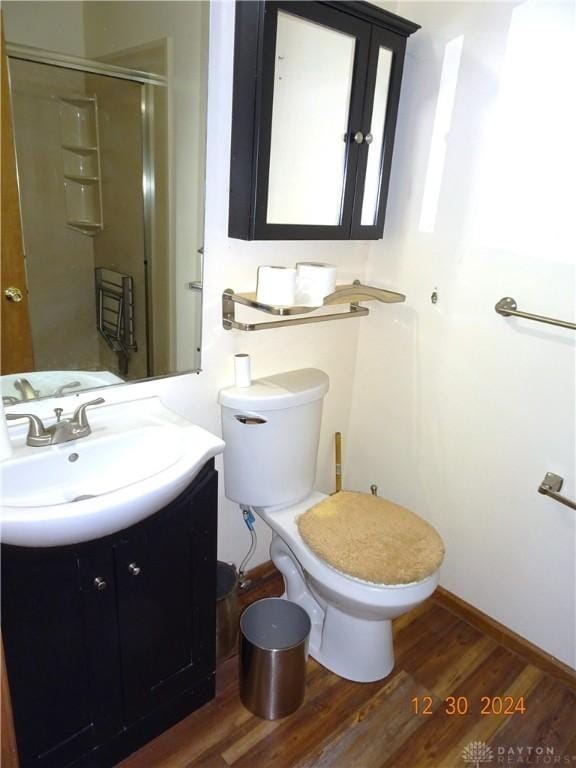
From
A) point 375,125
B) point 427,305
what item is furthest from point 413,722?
point 375,125

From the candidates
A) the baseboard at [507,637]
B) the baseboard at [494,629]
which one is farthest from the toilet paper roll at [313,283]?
the baseboard at [507,637]

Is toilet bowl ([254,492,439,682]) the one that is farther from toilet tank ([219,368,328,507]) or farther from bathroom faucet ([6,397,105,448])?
bathroom faucet ([6,397,105,448])

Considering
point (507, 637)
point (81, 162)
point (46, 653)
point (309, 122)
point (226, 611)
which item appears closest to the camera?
point (46, 653)

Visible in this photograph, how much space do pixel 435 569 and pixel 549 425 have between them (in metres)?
0.54

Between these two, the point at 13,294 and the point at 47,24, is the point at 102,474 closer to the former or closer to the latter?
the point at 13,294

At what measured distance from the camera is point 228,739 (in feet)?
4.63

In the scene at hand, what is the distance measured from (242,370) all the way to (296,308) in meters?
0.26

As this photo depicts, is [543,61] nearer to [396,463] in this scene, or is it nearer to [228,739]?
[396,463]

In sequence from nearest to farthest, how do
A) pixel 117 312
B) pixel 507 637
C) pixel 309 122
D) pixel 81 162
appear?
pixel 81 162 → pixel 117 312 → pixel 309 122 → pixel 507 637

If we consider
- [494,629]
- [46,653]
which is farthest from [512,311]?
[46,653]

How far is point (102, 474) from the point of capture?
1203mm

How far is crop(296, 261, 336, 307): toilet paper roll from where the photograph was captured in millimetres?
1502

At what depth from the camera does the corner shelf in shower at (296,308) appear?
4.67 ft
